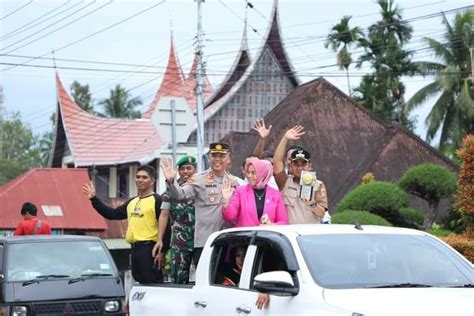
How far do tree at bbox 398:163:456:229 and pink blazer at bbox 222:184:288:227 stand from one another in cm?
1163

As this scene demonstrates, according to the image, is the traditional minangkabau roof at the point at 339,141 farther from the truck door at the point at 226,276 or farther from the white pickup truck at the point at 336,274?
the white pickup truck at the point at 336,274

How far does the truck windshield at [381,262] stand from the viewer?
679 cm

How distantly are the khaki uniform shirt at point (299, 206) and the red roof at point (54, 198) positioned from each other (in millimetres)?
20296

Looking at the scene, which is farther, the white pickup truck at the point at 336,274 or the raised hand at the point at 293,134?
the raised hand at the point at 293,134

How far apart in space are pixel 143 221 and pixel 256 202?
86.7 inches

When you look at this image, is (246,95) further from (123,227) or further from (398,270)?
(398,270)

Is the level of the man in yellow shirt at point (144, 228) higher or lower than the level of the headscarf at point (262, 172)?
lower

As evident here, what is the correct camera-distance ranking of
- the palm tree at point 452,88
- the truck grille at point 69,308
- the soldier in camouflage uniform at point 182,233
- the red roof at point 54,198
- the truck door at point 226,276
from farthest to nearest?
the palm tree at point 452,88 → the red roof at point 54,198 → the truck grille at point 69,308 → the soldier in camouflage uniform at point 182,233 → the truck door at point 226,276

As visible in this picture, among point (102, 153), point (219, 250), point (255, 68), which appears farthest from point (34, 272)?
point (102, 153)

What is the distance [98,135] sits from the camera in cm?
4156

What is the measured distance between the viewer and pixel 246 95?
119 feet

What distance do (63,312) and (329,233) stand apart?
523cm

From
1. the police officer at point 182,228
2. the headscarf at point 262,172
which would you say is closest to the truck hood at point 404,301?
the headscarf at point 262,172

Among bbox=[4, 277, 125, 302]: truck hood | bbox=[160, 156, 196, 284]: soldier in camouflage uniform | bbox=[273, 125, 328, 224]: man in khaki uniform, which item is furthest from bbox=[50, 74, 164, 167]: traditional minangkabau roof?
bbox=[273, 125, 328, 224]: man in khaki uniform
